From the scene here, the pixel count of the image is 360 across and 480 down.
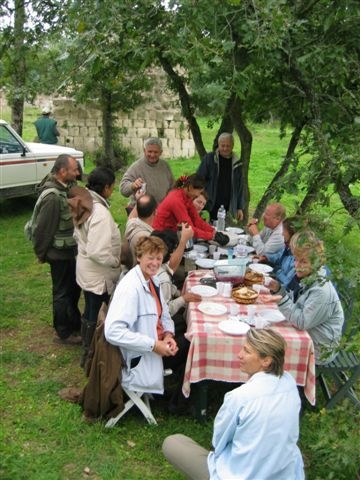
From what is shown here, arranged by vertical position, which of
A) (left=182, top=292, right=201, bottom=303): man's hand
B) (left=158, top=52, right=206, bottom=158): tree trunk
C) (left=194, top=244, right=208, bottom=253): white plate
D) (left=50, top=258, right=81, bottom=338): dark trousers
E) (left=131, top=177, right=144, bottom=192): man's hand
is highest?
(left=158, top=52, right=206, bottom=158): tree trunk

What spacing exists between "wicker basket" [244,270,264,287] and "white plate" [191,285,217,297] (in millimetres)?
351

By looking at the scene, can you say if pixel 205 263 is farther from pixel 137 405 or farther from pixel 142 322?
pixel 137 405

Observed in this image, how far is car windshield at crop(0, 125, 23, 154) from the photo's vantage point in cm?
900

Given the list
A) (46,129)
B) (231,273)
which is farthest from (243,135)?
(46,129)

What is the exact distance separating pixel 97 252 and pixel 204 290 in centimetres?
92

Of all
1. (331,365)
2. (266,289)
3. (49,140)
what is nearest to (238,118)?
(266,289)

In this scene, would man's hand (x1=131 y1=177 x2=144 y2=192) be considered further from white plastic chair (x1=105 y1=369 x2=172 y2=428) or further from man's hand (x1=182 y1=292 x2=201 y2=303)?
white plastic chair (x1=105 y1=369 x2=172 y2=428)

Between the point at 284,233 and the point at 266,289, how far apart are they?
685 mm

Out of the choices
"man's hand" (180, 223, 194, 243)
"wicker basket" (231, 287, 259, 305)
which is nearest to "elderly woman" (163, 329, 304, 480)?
"wicker basket" (231, 287, 259, 305)

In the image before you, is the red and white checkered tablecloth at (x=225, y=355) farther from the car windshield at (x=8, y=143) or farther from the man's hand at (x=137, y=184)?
the car windshield at (x=8, y=143)

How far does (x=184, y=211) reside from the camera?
5.12m

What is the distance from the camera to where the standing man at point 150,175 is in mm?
6152

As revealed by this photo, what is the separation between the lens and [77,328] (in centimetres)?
506

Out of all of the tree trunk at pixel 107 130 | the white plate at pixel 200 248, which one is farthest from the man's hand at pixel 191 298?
the tree trunk at pixel 107 130
